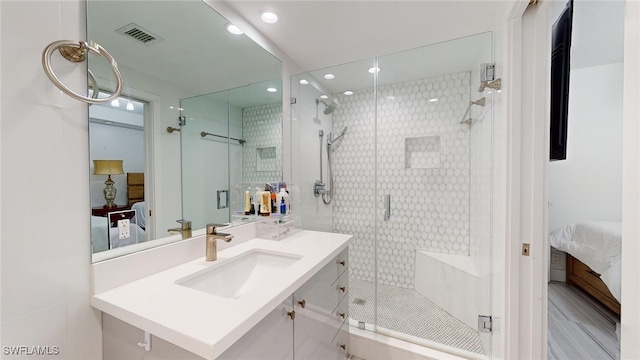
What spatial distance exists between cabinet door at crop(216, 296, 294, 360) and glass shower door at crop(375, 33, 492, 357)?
1.21m

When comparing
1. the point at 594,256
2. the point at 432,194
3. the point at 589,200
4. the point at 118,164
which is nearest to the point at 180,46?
the point at 118,164

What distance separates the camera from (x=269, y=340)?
0.89m

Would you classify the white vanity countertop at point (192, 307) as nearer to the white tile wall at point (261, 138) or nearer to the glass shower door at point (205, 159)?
the glass shower door at point (205, 159)

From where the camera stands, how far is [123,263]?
3.14 ft

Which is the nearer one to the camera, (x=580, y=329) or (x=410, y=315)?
(x=580, y=329)

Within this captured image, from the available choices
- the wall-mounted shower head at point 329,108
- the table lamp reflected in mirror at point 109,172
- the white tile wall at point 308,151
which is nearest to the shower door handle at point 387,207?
the white tile wall at point 308,151

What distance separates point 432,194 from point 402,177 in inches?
13.0

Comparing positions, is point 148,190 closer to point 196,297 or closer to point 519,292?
point 196,297

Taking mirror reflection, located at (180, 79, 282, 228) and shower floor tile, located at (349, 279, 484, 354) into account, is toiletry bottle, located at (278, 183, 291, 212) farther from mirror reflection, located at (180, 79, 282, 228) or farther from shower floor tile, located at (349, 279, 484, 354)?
shower floor tile, located at (349, 279, 484, 354)

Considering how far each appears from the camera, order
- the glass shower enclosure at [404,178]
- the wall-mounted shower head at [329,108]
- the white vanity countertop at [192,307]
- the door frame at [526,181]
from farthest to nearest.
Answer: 1. the wall-mounted shower head at [329,108]
2. the glass shower enclosure at [404,178]
3. the door frame at [526,181]
4. the white vanity countertop at [192,307]

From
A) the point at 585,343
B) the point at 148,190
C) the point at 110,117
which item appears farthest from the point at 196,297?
the point at 585,343

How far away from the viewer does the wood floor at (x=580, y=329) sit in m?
1.67

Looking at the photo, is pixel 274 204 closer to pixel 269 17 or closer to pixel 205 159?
pixel 205 159

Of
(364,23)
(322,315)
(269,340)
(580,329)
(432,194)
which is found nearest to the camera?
(269,340)
